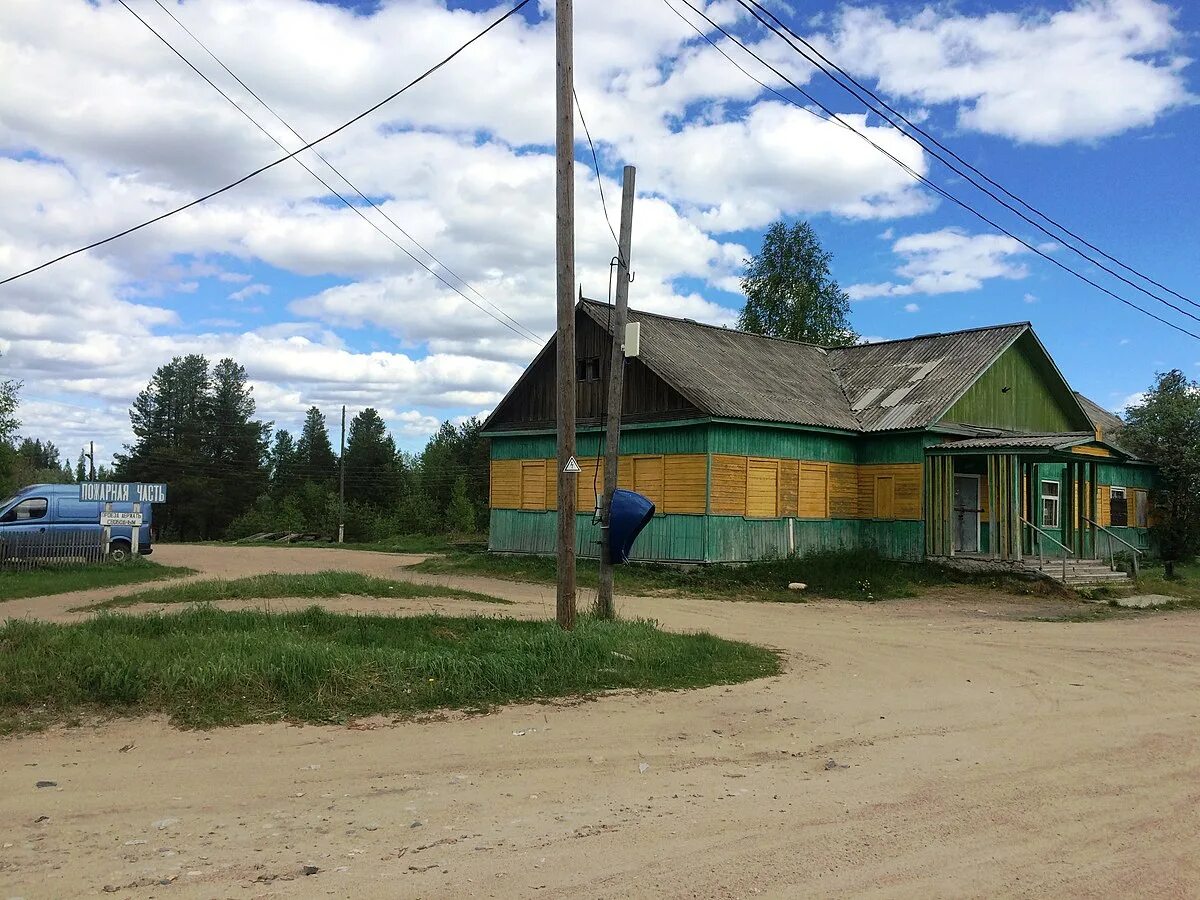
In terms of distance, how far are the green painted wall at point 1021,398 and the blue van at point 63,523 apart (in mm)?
21595

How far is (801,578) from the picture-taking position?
70.4 ft

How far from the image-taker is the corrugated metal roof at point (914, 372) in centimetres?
2488

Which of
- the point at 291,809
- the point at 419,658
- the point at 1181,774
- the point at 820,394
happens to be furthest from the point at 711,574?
the point at 291,809

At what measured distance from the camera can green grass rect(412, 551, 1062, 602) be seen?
2055cm

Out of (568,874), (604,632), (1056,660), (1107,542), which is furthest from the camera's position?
(1107,542)

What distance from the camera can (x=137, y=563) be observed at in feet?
75.7

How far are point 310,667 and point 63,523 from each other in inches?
758

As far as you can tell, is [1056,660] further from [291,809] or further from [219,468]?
[219,468]

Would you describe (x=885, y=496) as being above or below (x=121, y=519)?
above

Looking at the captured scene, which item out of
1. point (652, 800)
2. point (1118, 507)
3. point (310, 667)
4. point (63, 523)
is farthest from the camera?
point (1118, 507)

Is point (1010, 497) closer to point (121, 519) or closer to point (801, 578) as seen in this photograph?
point (801, 578)

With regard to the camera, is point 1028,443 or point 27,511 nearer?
point 1028,443

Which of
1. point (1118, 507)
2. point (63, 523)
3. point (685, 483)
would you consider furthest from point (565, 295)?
point (1118, 507)

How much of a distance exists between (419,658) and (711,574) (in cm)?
1331
